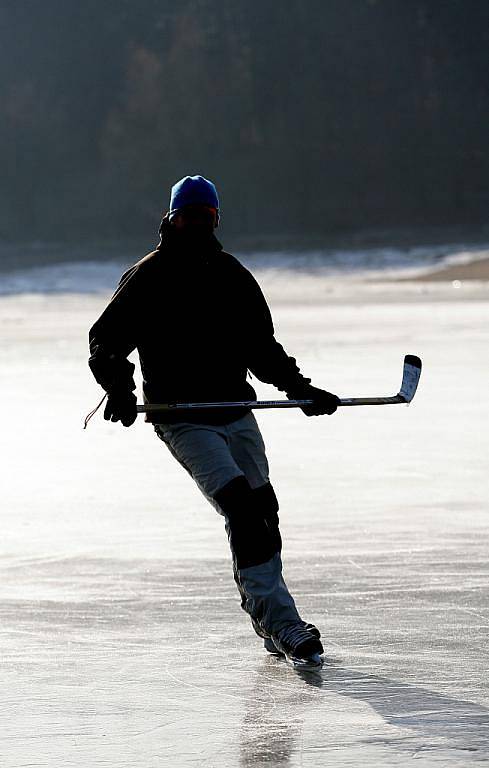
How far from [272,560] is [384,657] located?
0.44 metres

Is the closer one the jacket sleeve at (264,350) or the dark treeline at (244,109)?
the jacket sleeve at (264,350)

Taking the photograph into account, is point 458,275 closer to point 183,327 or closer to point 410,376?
point 410,376

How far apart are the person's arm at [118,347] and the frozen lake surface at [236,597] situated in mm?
785

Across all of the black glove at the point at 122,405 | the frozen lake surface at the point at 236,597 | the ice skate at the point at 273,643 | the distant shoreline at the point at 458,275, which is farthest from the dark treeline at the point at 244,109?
the black glove at the point at 122,405

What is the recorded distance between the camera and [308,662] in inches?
192

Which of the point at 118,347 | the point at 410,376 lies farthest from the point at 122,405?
the point at 410,376

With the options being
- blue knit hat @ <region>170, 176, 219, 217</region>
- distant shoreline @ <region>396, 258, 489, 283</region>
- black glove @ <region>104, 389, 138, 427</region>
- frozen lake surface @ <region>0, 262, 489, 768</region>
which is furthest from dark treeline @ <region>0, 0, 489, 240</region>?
black glove @ <region>104, 389, 138, 427</region>

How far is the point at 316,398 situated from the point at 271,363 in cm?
19

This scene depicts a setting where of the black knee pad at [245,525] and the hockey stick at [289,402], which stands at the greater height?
the hockey stick at [289,402]

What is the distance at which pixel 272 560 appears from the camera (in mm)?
4996

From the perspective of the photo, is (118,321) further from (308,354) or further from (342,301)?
(342,301)

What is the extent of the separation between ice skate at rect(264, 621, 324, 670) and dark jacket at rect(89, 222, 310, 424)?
2.18ft

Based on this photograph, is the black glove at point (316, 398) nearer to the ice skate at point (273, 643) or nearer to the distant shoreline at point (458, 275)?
the ice skate at point (273, 643)

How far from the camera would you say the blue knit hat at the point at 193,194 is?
5.02m
